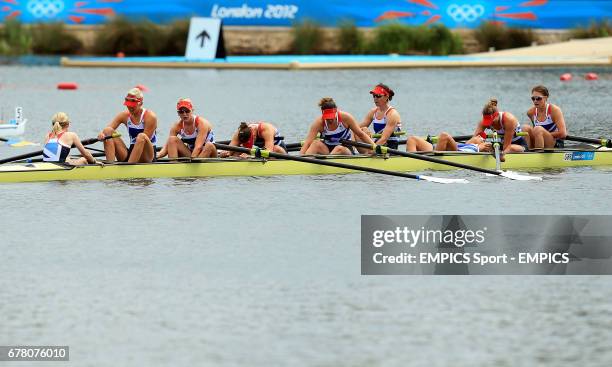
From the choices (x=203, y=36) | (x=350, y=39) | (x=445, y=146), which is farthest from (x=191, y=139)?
(x=350, y=39)

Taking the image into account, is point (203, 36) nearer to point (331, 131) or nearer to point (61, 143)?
point (331, 131)

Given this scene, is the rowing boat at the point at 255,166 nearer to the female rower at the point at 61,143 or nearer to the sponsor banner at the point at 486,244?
the female rower at the point at 61,143

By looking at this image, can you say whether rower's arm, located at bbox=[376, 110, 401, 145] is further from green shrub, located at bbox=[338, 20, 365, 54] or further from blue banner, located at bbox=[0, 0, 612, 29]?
blue banner, located at bbox=[0, 0, 612, 29]

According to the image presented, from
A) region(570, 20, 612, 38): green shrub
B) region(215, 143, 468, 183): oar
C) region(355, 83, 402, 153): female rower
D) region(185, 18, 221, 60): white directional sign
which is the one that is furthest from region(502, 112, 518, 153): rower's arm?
region(570, 20, 612, 38): green shrub

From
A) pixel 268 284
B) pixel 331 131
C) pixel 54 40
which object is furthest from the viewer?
pixel 54 40

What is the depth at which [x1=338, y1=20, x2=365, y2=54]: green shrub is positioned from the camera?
75.9m

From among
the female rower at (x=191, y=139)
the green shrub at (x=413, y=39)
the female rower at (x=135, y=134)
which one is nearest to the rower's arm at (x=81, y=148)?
the female rower at (x=135, y=134)

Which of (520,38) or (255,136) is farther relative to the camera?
(520,38)

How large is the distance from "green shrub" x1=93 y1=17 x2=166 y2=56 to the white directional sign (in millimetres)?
8289

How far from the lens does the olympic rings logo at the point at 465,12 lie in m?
77.8

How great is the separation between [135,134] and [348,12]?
56630 millimetres

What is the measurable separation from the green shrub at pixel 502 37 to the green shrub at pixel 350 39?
6723 millimetres

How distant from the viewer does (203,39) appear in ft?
227

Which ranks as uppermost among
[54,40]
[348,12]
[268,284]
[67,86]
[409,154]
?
[348,12]
